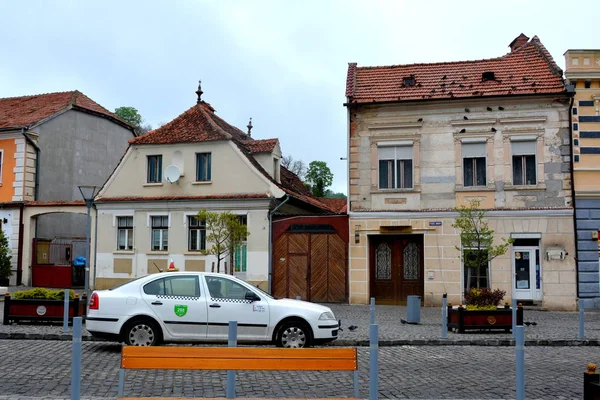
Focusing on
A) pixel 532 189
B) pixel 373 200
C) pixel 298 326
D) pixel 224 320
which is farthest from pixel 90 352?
pixel 532 189

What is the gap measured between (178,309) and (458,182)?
14.6 meters

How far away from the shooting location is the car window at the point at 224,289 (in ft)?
41.8

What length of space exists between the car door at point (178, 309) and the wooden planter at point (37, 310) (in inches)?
188

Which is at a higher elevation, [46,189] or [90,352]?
[46,189]

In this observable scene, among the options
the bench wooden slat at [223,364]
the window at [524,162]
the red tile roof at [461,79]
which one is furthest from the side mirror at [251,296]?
the window at [524,162]

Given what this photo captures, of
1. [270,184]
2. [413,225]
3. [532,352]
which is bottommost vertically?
[532,352]

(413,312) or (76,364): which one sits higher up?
(76,364)

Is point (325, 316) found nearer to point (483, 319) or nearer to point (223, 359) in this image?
point (483, 319)

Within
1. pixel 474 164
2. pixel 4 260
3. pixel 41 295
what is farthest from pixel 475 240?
pixel 4 260

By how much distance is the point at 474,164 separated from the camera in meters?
24.4

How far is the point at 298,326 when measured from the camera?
41.5 feet

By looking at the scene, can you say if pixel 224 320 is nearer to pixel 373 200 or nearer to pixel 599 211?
pixel 373 200

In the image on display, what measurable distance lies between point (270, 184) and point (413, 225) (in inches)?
237

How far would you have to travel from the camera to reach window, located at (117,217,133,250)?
28250mm
